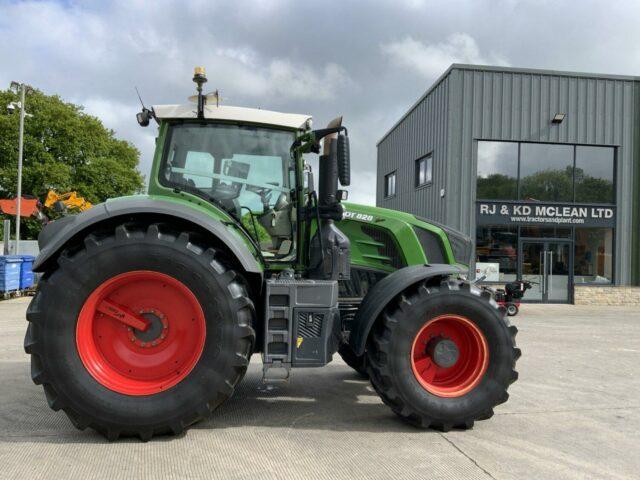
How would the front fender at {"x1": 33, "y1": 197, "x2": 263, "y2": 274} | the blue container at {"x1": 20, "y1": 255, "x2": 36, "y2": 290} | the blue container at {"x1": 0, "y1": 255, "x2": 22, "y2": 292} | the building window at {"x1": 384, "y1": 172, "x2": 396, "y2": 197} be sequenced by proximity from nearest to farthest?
the front fender at {"x1": 33, "y1": 197, "x2": 263, "y2": 274}, the blue container at {"x1": 0, "y1": 255, "x2": 22, "y2": 292}, the blue container at {"x1": 20, "y1": 255, "x2": 36, "y2": 290}, the building window at {"x1": 384, "y1": 172, "x2": 396, "y2": 197}

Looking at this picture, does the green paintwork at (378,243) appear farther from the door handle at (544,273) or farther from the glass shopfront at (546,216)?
the door handle at (544,273)

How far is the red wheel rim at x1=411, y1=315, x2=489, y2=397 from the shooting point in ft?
14.1

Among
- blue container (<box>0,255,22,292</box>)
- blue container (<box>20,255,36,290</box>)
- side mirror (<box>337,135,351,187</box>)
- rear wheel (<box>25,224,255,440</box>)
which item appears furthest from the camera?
blue container (<box>20,255,36,290</box>)

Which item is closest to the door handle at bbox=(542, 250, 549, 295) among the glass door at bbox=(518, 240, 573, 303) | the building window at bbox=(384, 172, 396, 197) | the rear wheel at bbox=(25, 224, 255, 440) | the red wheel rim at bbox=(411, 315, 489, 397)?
the glass door at bbox=(518, 240, 573, 303)

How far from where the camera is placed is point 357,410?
473 centimetres

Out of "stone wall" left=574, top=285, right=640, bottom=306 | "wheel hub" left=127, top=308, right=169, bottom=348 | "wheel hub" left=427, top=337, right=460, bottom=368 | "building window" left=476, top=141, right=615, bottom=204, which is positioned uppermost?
"building window" left=476, top=141, right=615, bottom=204

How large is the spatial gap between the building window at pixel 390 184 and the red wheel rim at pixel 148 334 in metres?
20.3

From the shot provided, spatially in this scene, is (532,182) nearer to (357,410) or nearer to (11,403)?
(357,410)

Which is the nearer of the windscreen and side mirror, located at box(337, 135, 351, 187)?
side mirror, located at box(337, 135, 351, 187)

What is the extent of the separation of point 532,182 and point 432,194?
3243 millimetres

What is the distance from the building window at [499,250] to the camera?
55.1 ft

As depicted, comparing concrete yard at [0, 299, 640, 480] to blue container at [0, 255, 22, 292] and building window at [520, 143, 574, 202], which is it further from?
building window at [520, 143, 574, 202]

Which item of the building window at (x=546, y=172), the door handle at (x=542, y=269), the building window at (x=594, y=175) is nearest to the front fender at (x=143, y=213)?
the building window at (x=546, y=172)

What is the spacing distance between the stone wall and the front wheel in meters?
14.5
